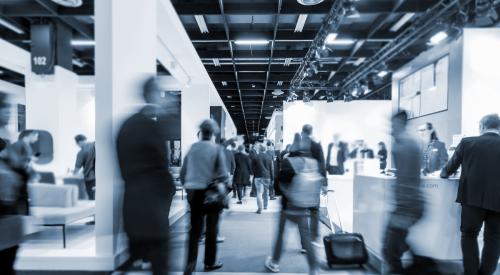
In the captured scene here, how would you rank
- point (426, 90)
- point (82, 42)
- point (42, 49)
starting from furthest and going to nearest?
point (426, 90)
point (82, 42)
point (42, 49)

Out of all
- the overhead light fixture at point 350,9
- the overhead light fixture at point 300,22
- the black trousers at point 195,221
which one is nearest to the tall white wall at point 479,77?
the overhead light fixture at point 350,9

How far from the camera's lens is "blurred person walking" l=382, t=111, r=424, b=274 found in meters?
2.49

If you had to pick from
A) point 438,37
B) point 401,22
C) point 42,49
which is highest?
point 401,22

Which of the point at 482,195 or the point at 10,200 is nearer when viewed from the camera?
the point at 10,200

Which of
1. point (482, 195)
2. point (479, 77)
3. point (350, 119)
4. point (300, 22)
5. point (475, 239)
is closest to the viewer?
point (482, 195)

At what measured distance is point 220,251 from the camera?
405 centimetres

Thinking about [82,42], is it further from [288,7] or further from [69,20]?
[288,7]

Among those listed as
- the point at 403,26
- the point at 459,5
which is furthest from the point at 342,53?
the point at 459,5

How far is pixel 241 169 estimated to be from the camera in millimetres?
7609

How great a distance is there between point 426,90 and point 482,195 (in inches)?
298

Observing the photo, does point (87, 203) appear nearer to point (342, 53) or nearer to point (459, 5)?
point (459, 5)

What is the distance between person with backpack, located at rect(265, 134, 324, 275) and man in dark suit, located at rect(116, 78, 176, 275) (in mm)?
1138

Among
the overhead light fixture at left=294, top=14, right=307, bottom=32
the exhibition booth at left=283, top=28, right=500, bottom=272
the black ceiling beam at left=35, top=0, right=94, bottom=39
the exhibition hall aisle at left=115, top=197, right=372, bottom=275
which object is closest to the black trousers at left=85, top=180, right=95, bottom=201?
the exhibition hall aisle at left=115, top=197, right=372, bottom=275

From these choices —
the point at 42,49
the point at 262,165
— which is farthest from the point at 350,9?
the point at 42,49
